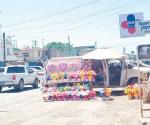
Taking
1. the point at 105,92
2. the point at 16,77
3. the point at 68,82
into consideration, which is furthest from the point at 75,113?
the point at 16,77

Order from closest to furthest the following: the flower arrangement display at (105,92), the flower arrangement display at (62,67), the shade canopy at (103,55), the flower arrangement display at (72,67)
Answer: the flower arrangement display at (105,92) < the shade canopy at (103,55) < the flower arrangement display at (62,67) < the flower arrangement display at (72,67)

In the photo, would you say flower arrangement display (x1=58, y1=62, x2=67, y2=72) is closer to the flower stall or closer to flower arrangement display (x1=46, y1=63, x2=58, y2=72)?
the flower stall

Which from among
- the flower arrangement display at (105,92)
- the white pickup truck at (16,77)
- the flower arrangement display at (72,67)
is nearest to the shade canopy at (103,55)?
the flower arrangement display at (72,67)

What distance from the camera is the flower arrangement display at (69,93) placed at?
20.8 metres

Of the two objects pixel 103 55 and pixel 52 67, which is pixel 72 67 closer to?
pixel 52 67

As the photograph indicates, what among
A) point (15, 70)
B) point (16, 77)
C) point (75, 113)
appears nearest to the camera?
point (75, 113)

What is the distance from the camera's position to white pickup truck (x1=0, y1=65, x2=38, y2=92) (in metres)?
28.3

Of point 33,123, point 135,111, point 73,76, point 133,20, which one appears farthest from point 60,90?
point 133,20

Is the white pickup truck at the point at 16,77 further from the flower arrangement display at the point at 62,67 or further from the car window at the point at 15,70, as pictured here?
the flower arrangement display at the point at 62,67

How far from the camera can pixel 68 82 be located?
2214 centimetres

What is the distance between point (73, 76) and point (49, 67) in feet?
5.27

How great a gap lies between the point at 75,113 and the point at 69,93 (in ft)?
18.5

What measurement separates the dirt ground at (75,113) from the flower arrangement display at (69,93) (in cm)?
103

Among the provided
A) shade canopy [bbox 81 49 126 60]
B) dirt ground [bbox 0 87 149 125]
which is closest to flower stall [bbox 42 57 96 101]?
shade canopy [bbox 81 49 126 60]
